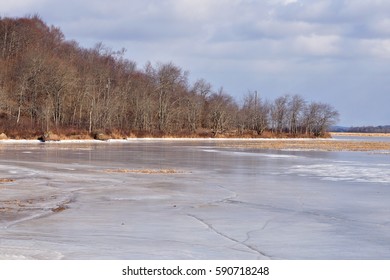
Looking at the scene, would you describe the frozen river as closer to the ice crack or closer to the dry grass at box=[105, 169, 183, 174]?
the ice crack

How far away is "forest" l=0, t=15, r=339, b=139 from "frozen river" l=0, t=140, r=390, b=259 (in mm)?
39578

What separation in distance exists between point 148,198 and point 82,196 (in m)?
1.60

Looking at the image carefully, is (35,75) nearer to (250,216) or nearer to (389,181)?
(389,181)

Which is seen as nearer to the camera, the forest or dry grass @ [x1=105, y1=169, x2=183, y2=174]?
dry grass @ [x1=105, y1=169, x2=183, y2=174]

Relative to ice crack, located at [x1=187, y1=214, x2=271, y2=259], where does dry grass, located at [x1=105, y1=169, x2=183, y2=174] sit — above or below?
above

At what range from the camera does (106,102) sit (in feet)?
269

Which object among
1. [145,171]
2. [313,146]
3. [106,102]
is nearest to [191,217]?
[145,171]

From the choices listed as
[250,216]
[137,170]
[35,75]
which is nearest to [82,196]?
[250,216]

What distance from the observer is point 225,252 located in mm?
7680

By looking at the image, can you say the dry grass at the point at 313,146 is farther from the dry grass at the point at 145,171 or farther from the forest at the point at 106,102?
the dry grass at the point at 145,171

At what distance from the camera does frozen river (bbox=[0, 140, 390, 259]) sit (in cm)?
780

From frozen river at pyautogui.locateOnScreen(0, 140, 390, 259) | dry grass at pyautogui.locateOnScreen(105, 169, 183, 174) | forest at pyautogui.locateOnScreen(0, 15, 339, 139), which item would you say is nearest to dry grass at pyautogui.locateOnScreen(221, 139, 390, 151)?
forest at pyautogui.locateOnScreen(0, 15, 339, 139)

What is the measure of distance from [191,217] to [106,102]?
7272 centimetres

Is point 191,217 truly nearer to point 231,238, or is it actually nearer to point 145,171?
point 231,238
